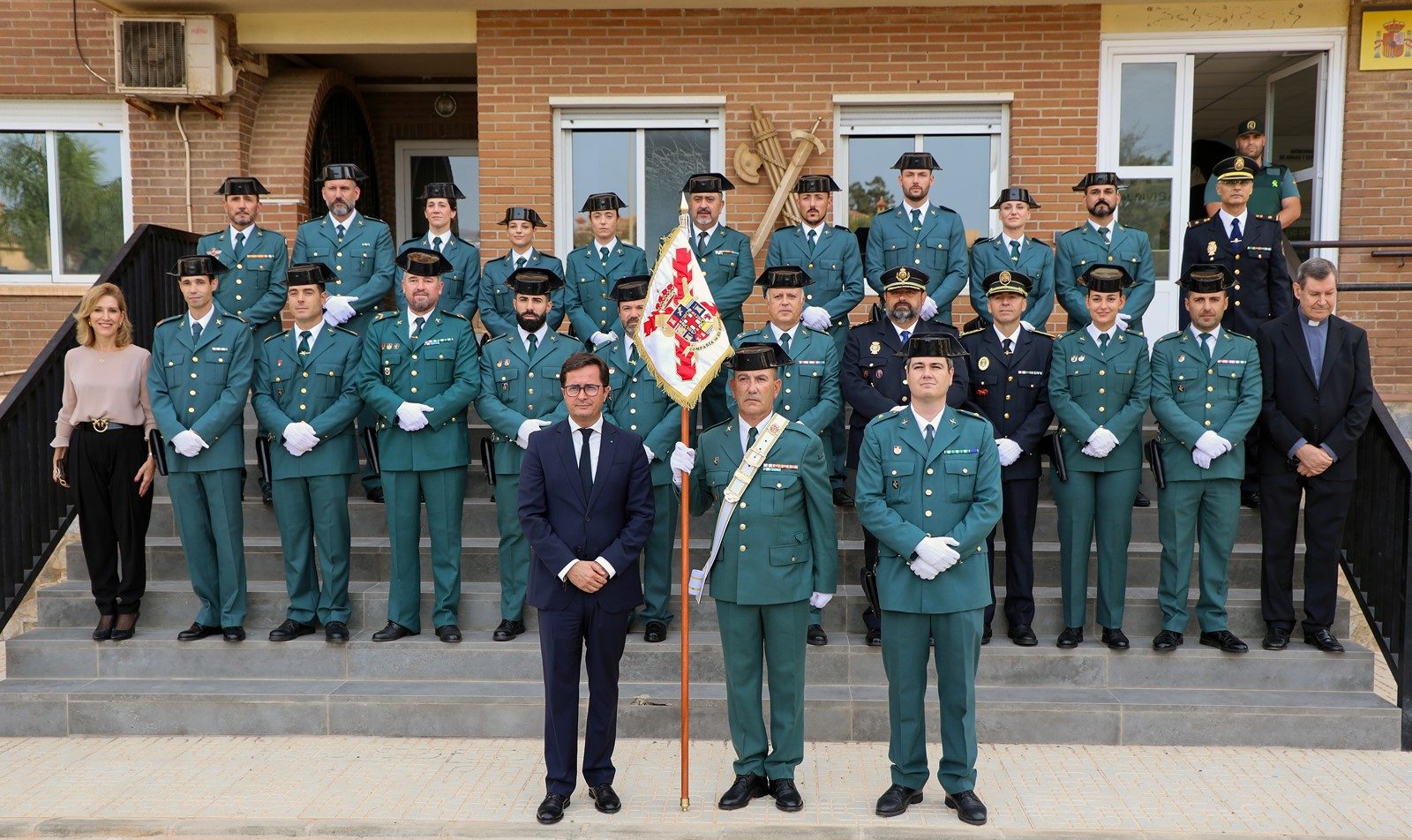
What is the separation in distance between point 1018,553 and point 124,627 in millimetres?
5453

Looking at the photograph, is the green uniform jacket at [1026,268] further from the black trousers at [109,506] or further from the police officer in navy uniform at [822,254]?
Result: the black trousers at [109,506]

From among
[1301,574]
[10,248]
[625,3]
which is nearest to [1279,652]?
[1301,574]

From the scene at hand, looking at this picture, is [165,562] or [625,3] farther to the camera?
[625,3]

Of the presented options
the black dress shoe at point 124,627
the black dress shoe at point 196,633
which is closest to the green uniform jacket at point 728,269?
the black dress shoe at point 196,633

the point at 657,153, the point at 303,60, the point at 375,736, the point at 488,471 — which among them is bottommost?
the point at 375,736

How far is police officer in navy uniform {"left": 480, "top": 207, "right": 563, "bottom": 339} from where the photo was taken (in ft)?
25.4

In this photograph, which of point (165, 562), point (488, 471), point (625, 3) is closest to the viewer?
point (488, 471)

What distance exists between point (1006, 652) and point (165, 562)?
549cm

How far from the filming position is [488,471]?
22.6 ft

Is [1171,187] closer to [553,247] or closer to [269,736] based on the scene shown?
[553,247]

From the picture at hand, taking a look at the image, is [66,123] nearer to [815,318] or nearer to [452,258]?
[452,258]

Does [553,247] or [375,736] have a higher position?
[553,247]

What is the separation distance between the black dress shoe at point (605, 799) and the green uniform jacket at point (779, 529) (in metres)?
1.05

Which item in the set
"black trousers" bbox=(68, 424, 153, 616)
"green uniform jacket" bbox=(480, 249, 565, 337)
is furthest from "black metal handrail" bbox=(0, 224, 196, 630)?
"green uniform jacket" bbox=(480, 249, 565, 337)
